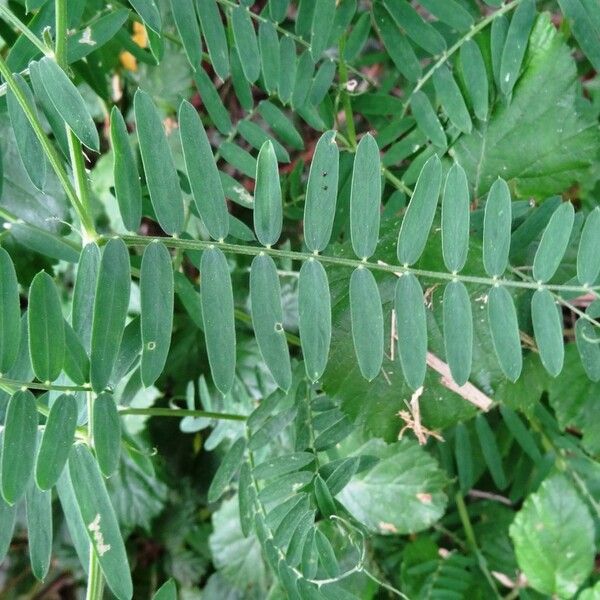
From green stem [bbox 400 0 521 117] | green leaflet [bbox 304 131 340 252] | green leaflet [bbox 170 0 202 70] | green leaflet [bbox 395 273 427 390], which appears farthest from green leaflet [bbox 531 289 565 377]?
green leaflet [bbox 170 0 202 70]

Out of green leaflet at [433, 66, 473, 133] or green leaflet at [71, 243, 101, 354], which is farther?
green leaflet at [433, 66, 473, 133]

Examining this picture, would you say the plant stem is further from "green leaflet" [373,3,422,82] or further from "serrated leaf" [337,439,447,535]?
"green leaflet" [373,3,422,82]

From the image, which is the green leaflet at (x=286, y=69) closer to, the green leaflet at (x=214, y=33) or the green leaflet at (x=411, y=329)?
the green leaflet at (x=214, y=33)

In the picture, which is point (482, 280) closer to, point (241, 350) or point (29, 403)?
point (29, 403)

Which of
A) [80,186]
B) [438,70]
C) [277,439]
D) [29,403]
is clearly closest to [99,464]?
[29,403]

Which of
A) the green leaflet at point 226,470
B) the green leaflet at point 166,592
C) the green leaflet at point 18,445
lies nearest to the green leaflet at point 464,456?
the green leaflet at point 226,470
